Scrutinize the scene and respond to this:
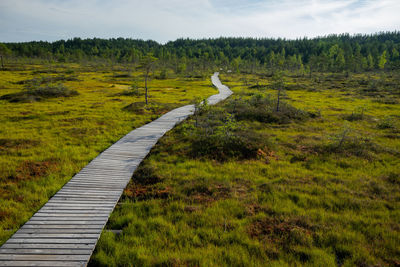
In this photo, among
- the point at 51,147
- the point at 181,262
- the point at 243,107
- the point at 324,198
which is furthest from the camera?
the point at 243,107

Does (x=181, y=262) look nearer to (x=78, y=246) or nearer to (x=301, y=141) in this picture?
(x=78, y=246)

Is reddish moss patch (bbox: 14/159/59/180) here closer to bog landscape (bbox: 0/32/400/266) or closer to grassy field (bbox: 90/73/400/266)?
bog landscape (bbox: 0/32/400/266)

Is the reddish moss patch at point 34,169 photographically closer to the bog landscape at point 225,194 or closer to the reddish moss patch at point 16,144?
the bog landscape at point 225,194

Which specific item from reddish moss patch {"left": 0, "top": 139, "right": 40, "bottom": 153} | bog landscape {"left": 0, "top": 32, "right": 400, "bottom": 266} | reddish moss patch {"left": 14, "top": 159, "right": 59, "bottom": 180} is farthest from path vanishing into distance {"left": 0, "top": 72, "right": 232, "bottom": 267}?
reddish moss patch {"left": 0, "top": 139, "right": 40, "bottom": 153}

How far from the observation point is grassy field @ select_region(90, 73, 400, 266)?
5637mm

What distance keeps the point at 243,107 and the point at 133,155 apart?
52.8 feet

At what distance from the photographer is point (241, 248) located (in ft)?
19.0

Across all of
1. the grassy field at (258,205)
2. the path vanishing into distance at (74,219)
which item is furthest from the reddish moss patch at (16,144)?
the grassy field at (258,205)

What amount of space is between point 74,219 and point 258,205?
6178mm

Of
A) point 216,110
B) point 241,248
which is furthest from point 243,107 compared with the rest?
point 241,248

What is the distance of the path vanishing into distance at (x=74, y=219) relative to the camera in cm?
534

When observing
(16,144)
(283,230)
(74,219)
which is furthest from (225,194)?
(16,144)

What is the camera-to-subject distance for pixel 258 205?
793cm

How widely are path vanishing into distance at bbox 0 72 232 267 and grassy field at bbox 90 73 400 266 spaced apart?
0.41m
